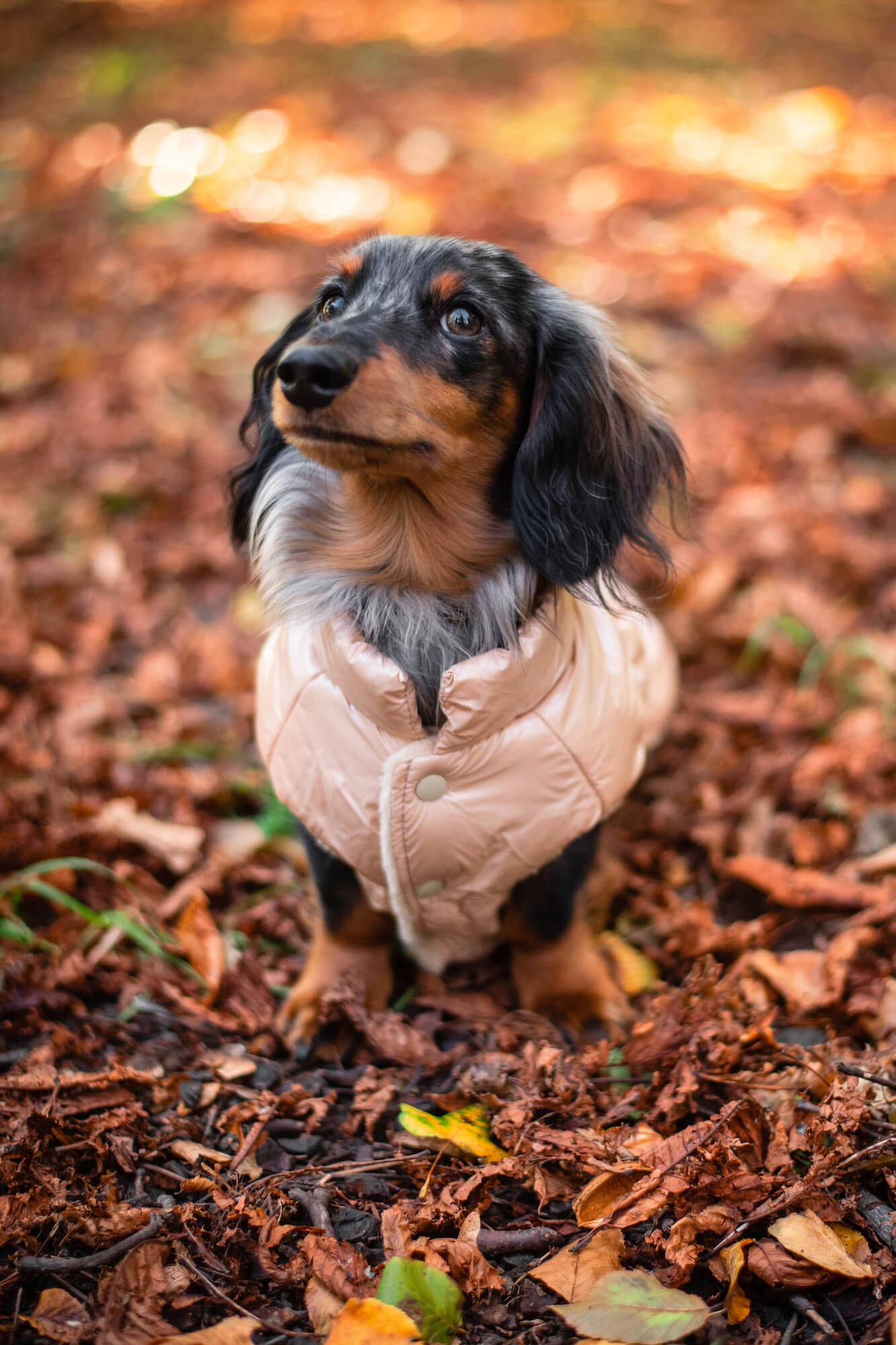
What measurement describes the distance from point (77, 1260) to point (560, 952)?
116 centimetres

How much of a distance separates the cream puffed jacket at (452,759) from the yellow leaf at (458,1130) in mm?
419

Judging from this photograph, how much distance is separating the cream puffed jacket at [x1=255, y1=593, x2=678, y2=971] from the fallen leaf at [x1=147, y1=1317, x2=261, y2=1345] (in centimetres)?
82

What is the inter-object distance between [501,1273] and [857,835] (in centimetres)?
156

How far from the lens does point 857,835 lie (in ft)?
8.93

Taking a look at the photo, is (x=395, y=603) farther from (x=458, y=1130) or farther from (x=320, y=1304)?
(x=320, y=1304)

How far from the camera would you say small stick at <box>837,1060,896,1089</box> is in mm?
1804

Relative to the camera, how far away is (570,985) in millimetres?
2348

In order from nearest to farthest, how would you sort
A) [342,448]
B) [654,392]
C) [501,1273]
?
[501,1273] → [342,448] → [654,392]

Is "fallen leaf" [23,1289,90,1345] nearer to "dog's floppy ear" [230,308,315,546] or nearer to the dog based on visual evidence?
the dog

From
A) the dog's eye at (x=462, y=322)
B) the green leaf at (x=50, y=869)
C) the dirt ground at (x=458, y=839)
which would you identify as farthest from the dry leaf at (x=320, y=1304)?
the dog's eye at (x=462, y=322)

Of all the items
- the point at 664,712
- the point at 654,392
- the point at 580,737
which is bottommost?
the point at 664,712

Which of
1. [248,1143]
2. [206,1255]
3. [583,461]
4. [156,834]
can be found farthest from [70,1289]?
[583,461]

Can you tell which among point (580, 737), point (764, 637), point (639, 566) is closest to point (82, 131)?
point (639, 566)

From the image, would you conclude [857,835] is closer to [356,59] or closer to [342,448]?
[342,448]
